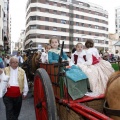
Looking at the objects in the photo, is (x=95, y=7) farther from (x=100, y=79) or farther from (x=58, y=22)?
(x=100, y=79)

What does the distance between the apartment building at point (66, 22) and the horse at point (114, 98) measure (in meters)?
62.6

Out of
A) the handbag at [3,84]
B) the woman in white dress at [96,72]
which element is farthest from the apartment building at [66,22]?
the woman in white dress at [96,72]

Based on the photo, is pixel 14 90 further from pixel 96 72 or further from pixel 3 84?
pixel 96 72

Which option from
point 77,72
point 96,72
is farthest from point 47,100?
point 96,72

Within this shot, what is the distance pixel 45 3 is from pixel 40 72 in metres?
69.1

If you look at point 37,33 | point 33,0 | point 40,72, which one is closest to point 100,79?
point 40,72

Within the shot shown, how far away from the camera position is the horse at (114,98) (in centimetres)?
269

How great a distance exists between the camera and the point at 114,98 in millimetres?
2783

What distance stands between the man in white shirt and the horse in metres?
2.65

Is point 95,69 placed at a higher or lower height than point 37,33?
lower

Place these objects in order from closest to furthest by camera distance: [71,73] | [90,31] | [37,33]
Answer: [71,73]
[37,33]
[90,31]

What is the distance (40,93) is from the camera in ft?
12.3

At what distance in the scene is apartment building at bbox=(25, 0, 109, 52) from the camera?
2694 inches

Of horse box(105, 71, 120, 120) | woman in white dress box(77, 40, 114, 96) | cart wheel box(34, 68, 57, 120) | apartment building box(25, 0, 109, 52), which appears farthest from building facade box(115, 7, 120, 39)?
horse box(105, 71, 120, 120)
